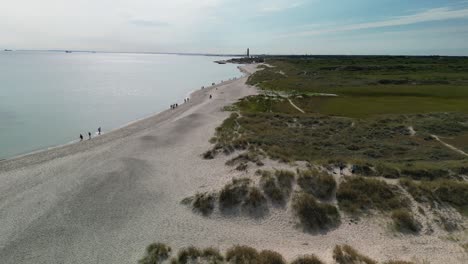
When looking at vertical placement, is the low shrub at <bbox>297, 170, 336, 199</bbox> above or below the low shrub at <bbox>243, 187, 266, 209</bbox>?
above

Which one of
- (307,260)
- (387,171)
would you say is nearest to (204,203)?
(307,260)

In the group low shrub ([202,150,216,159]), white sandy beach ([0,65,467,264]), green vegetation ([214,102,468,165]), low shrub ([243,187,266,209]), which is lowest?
white sandy beach ([0,65,467,264])

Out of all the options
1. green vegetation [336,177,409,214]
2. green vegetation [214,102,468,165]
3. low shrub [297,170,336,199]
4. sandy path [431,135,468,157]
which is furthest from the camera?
sandy path [431,135,468,157]

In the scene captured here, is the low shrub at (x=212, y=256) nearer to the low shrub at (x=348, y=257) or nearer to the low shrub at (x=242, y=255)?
the low shrub at (x=242, y=255)

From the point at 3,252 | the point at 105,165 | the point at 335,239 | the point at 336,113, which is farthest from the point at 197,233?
the point at 336,113

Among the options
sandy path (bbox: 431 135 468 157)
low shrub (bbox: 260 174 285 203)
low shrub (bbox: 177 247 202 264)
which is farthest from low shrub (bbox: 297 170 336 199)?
sandy path (bbox: 431 135 468 157)

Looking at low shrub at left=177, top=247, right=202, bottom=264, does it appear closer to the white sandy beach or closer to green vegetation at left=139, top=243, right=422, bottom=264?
green vegetation at left=139, top=243, right=422, bottom=264
